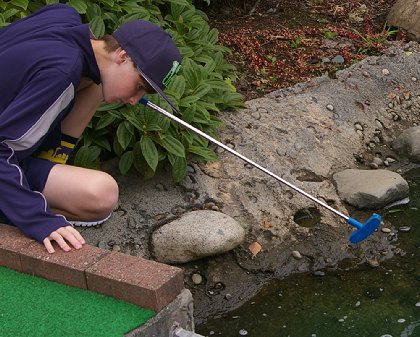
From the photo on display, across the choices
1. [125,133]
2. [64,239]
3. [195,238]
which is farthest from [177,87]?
[64,239]

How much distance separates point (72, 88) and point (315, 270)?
177 cm

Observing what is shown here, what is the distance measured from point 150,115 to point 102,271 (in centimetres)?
151

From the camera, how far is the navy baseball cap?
288 centimetres

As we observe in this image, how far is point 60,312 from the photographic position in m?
2.57

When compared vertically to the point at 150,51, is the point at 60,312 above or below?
below

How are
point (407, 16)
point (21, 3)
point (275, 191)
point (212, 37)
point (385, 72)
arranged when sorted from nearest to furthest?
1. point (21, 3)
2. point (275, 191)
3. point (212, 37)
4. point (385, 72)
5. point (407, 16)

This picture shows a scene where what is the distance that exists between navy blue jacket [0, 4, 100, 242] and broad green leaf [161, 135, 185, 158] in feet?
3.46

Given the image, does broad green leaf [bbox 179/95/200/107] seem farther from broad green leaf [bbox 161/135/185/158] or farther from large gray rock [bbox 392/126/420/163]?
large gray rock [bbox 392/126/420/163]

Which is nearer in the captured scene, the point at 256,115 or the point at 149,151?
the point at 149,151

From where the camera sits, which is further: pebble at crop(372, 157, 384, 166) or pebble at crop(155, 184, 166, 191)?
pebble at crop(372, 157, 384, 166)

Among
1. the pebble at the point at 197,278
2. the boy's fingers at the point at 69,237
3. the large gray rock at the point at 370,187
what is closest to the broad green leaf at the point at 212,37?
the large gray rock at the point at 370,187

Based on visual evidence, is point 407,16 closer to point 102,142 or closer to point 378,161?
point 378,161

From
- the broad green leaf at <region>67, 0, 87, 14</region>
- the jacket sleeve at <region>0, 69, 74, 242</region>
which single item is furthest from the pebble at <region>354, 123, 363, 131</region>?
the jacket sleeve at <region>0, 69, 74, 242</region>

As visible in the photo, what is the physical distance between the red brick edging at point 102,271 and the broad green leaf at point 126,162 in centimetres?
→ 116
